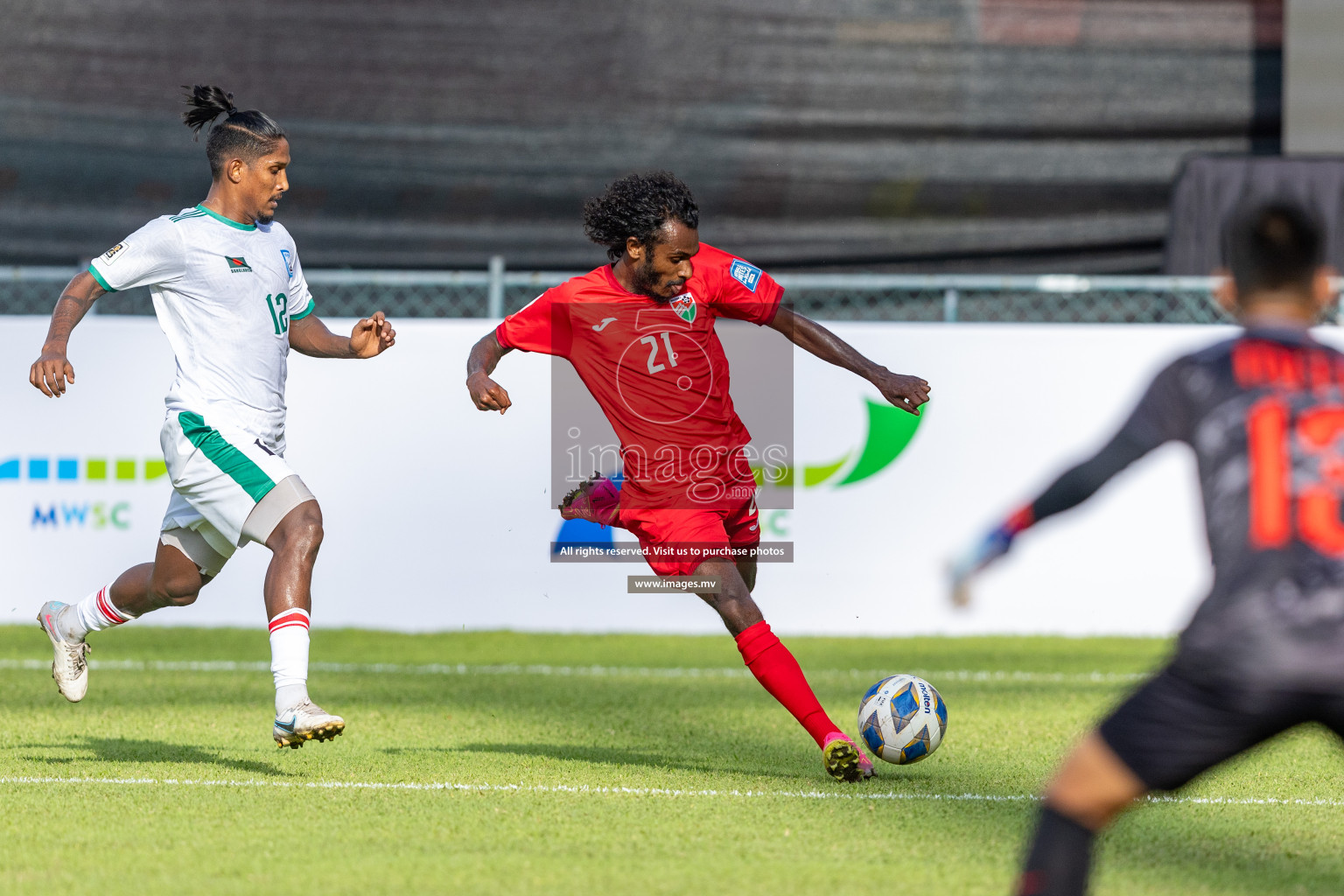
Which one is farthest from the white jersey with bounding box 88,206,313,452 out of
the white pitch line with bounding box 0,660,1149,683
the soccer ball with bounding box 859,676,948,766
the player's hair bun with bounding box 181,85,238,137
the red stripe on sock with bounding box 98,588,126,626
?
the white pitch line with bounding box 0,660,1149,683

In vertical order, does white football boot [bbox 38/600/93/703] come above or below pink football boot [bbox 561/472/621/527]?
below

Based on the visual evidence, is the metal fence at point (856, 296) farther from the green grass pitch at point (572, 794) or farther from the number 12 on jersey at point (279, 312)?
the number 12 on jersey at point (279, 312)

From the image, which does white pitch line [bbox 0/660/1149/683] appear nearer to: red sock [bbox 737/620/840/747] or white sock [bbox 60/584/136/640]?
white sock [bbox 60/584/136/640]

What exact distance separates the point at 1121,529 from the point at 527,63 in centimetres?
531

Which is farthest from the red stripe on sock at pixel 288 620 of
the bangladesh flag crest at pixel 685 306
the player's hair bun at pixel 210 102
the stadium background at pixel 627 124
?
the stadium background at pixel 627 124

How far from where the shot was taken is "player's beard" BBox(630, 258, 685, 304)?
5457mm

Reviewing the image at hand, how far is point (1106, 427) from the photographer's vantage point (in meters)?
9.46

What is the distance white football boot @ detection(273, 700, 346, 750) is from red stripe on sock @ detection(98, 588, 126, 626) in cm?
116

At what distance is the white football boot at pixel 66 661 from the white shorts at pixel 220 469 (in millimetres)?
872

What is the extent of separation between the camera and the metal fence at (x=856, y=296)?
971 cm

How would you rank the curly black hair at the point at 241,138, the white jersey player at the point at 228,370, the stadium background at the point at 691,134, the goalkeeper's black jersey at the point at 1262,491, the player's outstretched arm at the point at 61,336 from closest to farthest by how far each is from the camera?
the goalkeeper's black jersey at the point at 1262,491, the player's outstretched arm at the point at 61,336, the white jersey player at the point at 228,370, the curly black hair at the point at 241,138, the stadium background at the point at 691,134

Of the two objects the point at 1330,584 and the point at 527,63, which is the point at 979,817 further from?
the point at 527,63

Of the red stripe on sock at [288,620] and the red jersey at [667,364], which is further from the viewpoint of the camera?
the red jersey at [667,364]

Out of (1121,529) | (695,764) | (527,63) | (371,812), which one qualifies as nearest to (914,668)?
(1121,529)
